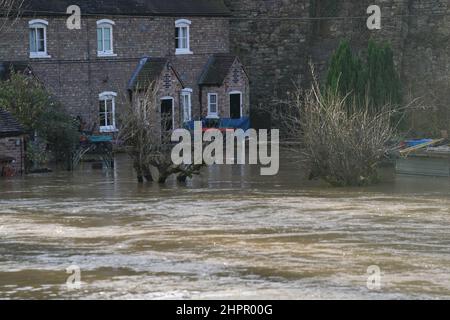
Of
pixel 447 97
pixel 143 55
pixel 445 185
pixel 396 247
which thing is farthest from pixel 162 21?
pixel 396 247

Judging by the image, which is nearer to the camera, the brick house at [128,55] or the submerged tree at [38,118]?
the submerged tree at [38,118]

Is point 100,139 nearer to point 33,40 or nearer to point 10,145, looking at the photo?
point 33,40

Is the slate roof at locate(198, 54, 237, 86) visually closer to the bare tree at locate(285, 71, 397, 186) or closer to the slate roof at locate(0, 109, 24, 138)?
the slate roof at locate(0, 109, 24, 138)

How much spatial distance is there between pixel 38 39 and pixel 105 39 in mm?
3382

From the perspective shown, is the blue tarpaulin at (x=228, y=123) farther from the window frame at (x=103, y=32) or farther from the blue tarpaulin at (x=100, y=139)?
the blue tarpaulin at (x=100, y=139)

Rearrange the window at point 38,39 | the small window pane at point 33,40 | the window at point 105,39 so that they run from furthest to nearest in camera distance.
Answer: the window at point 105,39 → the small window pane at point 33,40 → the window at point 38,39

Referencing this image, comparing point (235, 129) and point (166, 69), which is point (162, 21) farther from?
point (235, 129)

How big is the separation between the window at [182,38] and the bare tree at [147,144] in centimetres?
1372

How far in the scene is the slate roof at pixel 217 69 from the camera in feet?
182

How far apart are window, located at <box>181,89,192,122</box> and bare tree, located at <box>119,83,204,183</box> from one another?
484 inches

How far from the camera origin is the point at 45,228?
30875 mm

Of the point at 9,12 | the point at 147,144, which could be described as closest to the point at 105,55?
the point at 9,12

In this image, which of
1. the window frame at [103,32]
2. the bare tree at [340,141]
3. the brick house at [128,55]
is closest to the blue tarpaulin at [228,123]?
the brick house at [128,55]

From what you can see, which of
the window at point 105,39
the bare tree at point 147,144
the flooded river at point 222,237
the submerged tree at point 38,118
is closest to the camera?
the flooded river at point 222,237
